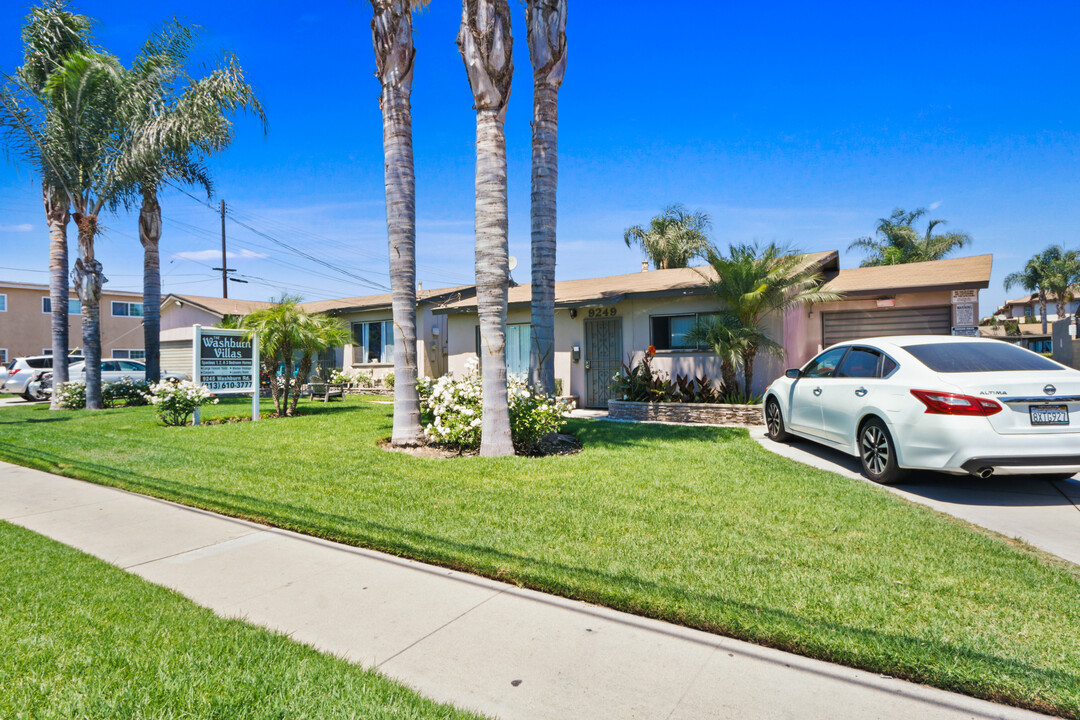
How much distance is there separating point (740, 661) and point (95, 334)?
19168 millimetres

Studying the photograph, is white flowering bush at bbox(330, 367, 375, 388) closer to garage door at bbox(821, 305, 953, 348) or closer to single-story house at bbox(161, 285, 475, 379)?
single-story house at bbox(161, 285, 475, 379)

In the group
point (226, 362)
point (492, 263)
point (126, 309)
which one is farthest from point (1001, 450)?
point (126, 309)

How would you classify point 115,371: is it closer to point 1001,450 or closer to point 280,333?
point 280,333

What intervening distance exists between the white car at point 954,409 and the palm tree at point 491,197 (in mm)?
4222

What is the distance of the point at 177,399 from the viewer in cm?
1219

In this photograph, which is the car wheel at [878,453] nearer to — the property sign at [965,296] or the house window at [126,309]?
the property sign at [965,296]

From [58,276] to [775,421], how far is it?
770 inches

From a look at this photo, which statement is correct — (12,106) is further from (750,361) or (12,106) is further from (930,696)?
(930,696)

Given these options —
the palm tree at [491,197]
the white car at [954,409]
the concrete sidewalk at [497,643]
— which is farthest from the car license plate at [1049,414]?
the palm tree at [491,197]

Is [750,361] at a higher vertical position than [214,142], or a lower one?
lower

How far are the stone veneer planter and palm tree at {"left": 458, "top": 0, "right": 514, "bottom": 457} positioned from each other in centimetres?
531

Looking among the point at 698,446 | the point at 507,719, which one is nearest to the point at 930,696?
the point at 507,719

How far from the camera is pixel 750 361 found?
1241cm

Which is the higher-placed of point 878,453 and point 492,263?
point 492,263
